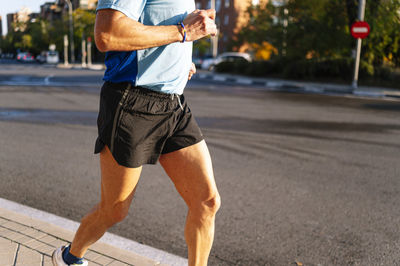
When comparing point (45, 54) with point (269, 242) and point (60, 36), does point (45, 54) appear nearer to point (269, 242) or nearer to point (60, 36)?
point (60, 36)

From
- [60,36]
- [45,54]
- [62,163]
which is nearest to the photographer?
[62,163]

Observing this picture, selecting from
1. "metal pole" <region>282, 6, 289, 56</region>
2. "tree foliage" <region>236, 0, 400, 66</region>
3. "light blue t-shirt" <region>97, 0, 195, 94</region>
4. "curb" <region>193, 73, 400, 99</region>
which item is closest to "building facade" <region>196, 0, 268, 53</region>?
"metal pole" <region>282, 6, 289, 56</region>

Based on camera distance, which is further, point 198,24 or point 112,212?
point 112,212

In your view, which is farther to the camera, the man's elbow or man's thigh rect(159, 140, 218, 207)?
man's thigh rect(159, 140, 218, 207)

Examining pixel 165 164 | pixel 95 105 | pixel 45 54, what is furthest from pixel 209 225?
pixel 45 54

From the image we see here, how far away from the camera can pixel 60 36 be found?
69.9 meters

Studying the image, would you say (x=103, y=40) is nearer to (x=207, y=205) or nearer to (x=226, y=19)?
(x=207, y=205)

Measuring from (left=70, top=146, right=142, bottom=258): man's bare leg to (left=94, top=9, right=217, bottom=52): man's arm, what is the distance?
53 cm

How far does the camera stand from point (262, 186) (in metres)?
4.50

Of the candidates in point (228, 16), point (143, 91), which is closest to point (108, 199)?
point (143, 91)

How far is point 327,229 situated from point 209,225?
159cm

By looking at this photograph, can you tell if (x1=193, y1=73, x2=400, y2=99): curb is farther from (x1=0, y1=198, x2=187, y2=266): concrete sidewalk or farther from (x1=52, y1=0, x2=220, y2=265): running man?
(x1=52, y1=0, x2=220, y2=265): running man

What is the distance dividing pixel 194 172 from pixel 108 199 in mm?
455

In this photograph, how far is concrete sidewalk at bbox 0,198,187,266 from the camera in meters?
2.66
